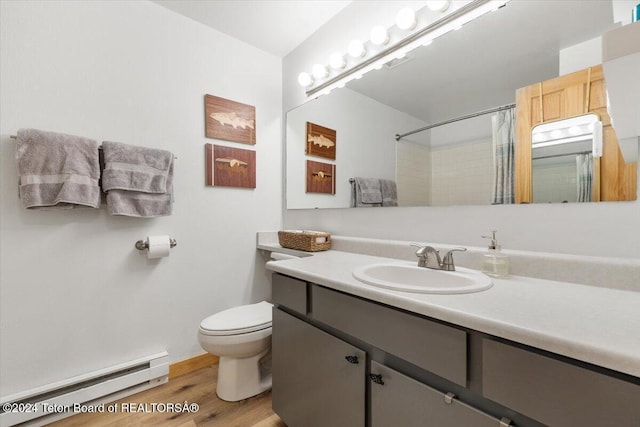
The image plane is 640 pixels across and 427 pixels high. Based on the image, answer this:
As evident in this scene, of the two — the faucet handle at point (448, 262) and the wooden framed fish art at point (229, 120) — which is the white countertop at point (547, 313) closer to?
the faucet handle at point (448, 262)

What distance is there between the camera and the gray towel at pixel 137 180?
1.38 m

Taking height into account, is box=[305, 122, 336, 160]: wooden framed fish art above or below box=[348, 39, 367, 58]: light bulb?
below

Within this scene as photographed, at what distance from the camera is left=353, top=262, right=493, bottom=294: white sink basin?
0.80 m

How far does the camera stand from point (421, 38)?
4.35 feet

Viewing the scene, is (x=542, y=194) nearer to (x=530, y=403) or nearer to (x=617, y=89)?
(x=617, y=89)

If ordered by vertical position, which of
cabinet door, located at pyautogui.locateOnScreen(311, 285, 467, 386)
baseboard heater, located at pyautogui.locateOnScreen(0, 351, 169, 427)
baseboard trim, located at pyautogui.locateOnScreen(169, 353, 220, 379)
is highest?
cabinet door, located at pyautogui.locateOnScreen(311, 285, 467, 386)

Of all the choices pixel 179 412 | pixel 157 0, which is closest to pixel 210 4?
pixel 157 0

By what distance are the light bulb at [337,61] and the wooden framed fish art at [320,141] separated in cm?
38

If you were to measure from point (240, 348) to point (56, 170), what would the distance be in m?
1.22

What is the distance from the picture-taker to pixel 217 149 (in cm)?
182

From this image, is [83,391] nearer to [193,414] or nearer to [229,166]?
[193,414]

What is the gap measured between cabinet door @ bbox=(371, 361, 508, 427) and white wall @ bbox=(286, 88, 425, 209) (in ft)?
3.12

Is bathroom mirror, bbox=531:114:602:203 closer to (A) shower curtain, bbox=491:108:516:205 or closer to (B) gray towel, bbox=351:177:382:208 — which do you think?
(A) shower curtain, bbox=491:108:516:205

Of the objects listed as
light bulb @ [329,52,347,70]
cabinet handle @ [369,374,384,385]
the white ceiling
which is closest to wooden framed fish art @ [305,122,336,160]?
light bulb @ [329,52,347,70]
